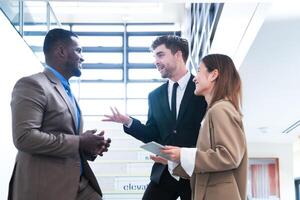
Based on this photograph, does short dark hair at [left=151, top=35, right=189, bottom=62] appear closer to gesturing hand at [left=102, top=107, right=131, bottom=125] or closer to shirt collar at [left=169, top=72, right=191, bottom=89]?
shirt collar at [left=169, top=72, right=191, bottom=89]

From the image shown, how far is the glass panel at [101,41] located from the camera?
10.3 m

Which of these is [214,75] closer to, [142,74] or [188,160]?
[188,160]

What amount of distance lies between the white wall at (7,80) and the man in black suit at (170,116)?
1.11 meters

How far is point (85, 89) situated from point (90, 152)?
26.6 feet

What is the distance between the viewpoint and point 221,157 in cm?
199

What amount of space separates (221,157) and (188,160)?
0.51 ft

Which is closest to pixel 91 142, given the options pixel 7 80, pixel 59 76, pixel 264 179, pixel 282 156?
pixel 59 76

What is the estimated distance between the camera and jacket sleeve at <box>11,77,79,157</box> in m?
2.04

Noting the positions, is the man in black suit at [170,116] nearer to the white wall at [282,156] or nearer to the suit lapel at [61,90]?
the suit lapel at [61,90]

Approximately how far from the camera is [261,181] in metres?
7.82

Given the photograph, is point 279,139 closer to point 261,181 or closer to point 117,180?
point 261,181

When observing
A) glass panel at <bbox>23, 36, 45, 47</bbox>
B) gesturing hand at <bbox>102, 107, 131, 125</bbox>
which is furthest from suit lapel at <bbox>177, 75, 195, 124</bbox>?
glass panel at <bbox>23, 36, 45, 47</bbox>

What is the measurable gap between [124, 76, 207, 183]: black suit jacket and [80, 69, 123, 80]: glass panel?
295 inches

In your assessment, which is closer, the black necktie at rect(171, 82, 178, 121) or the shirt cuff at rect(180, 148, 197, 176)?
the shirt cuff at rect(180, 148, 197, 176)
